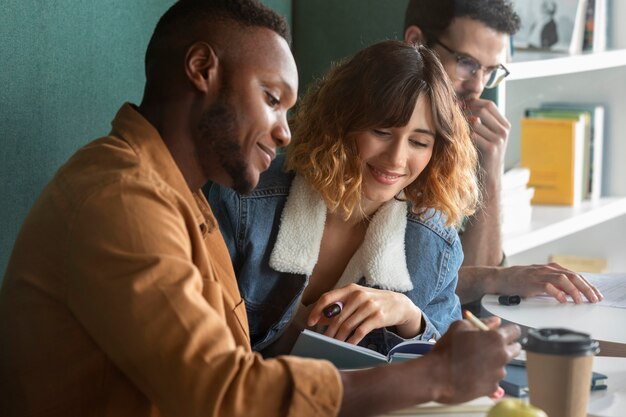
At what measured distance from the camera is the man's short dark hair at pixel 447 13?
2.04 m

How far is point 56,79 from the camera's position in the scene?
4.76ft

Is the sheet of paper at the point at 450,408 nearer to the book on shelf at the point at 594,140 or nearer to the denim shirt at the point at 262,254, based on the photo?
the denim shirt at the point at 262,254

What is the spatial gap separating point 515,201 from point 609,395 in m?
1.15

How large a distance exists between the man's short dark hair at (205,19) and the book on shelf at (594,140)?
1.58 m

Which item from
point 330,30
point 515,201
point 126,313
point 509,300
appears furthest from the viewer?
Result: point 515,201

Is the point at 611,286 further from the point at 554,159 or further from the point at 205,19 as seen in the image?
the point at 205,19

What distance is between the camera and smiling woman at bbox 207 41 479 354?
5.41 feet

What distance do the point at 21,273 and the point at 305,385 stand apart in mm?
330

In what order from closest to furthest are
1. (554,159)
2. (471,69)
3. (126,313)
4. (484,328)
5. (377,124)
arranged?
(126,313) < (484,328) < (377,124) < (471,69) < (554,159)

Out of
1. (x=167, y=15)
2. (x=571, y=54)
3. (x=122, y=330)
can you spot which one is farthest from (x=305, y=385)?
(x=571, y=54)

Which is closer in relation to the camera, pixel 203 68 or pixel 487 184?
pixel 203 68

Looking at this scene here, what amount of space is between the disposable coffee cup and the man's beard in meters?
0.38

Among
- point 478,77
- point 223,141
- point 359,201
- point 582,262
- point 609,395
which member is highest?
point 223,141

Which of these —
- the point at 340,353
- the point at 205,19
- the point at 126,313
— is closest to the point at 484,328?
the point at 340,353
